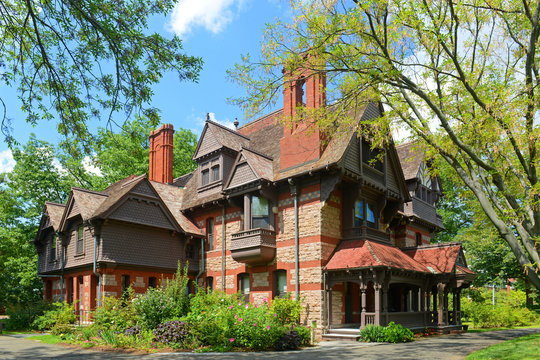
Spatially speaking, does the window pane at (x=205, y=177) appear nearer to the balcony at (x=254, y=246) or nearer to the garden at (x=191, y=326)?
the balcony at (x=254, y=246)

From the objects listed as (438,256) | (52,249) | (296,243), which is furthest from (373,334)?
(52,249)

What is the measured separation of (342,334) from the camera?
65.4ft

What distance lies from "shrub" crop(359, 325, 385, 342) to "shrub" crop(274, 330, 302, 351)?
10.7 feet

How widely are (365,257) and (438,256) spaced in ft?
21.3

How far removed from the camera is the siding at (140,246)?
24109 millimetres

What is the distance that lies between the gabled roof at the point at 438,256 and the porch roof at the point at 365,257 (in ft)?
3.89

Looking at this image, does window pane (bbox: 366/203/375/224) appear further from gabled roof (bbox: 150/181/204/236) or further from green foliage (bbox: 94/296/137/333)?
green foliage (bbox: 94/296/137/333)

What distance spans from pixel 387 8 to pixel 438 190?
22.5 metres

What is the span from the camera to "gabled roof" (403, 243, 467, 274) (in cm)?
2343

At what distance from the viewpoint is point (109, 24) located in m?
9.27

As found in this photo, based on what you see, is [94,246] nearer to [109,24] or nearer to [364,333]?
[364,333]

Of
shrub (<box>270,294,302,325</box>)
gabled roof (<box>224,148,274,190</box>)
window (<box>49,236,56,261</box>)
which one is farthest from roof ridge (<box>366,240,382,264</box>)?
window (<box>49,236,56,261</box>)

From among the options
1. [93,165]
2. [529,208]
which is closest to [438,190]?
[529,208]

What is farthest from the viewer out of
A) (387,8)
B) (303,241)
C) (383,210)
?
(383,210)
